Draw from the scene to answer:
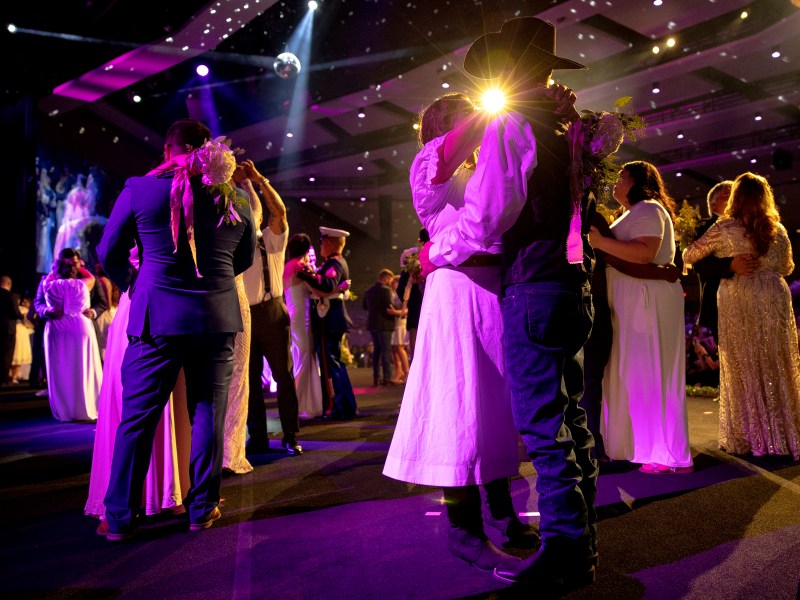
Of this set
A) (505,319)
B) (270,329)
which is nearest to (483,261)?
(505,319)

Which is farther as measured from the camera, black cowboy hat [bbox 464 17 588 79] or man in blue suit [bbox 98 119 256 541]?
man in blue suit [bbox 98 119 256 541]

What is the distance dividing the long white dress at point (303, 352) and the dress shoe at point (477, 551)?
399 cm

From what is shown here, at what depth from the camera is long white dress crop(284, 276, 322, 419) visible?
596cm

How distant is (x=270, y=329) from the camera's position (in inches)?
165

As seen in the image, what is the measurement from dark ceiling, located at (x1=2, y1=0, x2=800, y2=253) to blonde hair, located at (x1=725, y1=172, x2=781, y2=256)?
7729 mm

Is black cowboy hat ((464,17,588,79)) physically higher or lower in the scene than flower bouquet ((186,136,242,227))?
higher

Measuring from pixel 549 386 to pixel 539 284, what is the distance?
0.32 meters

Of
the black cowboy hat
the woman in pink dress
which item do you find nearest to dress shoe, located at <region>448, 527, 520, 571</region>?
the woman in pink dress

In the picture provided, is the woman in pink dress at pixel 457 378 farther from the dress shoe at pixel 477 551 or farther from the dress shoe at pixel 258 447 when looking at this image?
the dress shoe at pixel 258 447

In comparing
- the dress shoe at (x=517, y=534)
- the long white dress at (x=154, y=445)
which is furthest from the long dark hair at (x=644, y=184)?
the long white dress at (x=154, y=445)

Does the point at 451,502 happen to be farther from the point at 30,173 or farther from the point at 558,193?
the point at 30,173

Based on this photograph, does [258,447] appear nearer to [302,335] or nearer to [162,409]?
[302,335]

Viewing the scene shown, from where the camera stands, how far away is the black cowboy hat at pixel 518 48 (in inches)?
78.3

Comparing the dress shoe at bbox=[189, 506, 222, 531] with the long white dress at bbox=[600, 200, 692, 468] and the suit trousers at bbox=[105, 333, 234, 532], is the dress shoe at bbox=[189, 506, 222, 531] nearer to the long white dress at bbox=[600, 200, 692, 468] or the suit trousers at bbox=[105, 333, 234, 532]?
the suit trousers at bbox=[105, 333, 234, 532]
